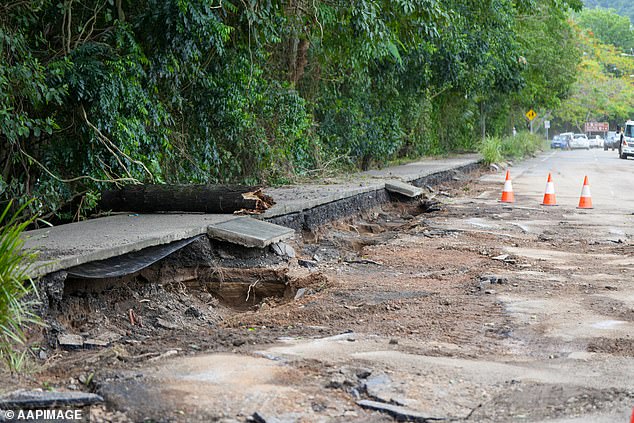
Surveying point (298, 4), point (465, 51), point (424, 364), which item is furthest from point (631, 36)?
point (424, 364)

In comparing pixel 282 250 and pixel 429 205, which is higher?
pixel 282 250

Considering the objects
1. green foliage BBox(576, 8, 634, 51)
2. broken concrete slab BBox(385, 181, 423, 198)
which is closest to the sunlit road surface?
broken concrete slab BBox(385, 181, 423, 198)

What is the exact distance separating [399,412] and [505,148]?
42.6 meters

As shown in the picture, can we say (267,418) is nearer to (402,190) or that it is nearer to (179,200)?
(179,200)

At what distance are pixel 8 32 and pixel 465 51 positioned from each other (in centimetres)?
1753

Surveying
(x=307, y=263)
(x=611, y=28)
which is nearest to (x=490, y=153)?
(x=307, y=263)

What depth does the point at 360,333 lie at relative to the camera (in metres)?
6.59

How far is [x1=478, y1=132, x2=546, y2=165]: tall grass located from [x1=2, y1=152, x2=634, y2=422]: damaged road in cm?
2286

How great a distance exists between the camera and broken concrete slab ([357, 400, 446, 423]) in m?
4.57

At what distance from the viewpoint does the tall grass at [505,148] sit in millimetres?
34969

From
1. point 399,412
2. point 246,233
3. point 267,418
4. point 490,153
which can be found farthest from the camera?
point 490,153

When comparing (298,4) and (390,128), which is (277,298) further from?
(390,128)

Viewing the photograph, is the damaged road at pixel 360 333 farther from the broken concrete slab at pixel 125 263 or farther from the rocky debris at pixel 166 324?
the broken concrete slab at pixel 125 263

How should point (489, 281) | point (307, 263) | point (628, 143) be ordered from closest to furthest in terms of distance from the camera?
point (489, 281) < point (307, 263) < point (628, 143)
